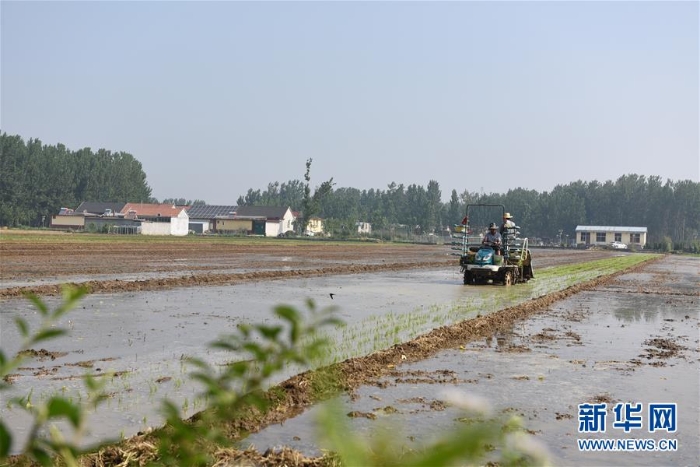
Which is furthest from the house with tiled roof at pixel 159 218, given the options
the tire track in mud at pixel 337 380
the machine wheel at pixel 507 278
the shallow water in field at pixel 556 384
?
the shallow water in field at pixel 556 384

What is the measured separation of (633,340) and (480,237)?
13425 millimetres

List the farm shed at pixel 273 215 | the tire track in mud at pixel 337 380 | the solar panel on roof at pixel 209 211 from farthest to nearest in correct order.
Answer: the solar panel on roof at pixel 209 211 < the farm shed at pixel 273 215 < the tire track in mud at pixel 337 380

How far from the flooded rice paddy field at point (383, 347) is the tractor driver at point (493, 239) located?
321cm

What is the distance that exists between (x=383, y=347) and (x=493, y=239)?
46.3 ft

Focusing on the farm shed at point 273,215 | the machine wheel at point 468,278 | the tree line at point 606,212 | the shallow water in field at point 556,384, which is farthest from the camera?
the tree line at point 606,212

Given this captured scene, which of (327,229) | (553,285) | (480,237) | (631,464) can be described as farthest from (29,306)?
(327,229)

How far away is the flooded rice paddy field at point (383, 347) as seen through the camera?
7.82 metres

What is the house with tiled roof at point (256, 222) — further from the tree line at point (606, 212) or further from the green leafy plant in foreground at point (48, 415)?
the green leafy plant in foreground at point (48, 415)

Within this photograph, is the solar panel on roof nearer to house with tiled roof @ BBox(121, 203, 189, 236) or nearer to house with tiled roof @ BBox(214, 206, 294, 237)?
house with tiled roof @ BBox(214, 206, 294, 237)

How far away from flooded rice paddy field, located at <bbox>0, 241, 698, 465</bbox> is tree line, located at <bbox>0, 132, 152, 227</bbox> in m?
105

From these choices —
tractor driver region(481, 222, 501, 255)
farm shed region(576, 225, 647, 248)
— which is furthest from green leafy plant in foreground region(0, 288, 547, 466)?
farm shed region(576, 225, 647, 248)

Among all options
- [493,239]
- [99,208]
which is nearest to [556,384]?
[493,239]

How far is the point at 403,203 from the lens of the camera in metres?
194

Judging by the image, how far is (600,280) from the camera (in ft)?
106
